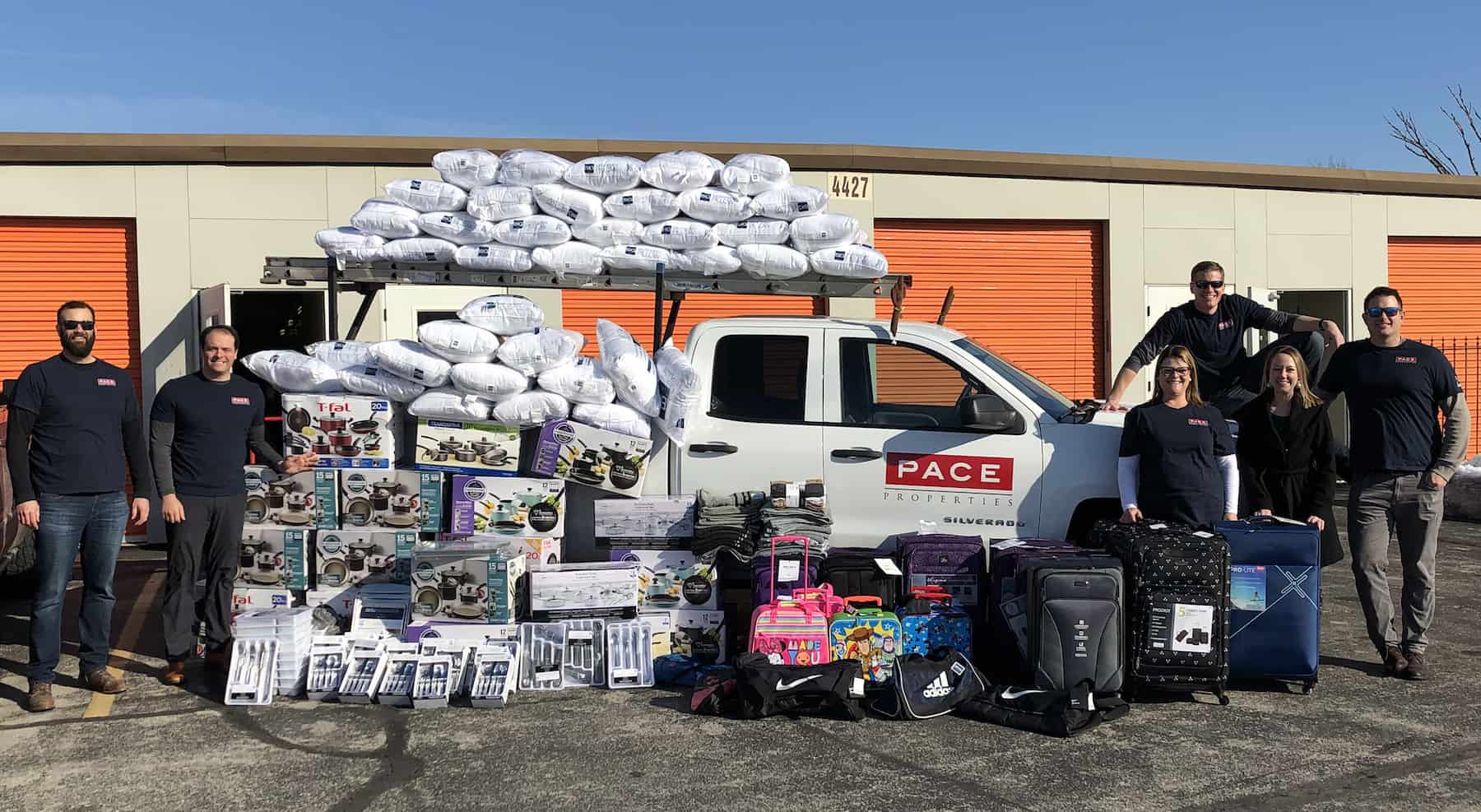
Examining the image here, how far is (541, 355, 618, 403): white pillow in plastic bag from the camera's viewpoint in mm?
6969

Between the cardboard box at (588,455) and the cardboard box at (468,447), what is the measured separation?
0.17m

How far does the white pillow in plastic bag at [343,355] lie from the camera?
281 inches

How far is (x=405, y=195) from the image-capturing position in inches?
301

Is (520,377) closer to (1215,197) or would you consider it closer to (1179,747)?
(1179,747)

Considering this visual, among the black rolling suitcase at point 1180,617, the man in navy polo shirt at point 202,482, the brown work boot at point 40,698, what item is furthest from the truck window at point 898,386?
the brown work boot at point 40,698

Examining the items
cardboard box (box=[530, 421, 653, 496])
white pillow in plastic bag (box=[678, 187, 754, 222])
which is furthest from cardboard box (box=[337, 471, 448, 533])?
white pillow in plastic bag (box=[678, 187, 754, 222])

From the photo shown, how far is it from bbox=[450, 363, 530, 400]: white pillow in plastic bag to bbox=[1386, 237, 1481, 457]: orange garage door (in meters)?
13.1

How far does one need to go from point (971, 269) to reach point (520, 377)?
329 inches

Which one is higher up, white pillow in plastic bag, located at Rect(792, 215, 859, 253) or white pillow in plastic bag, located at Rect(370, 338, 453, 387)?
white pillow in plastic bag, located at Rect(792, 215, 859, 253)

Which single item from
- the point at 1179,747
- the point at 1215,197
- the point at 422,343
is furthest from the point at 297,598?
the point at 1215,197

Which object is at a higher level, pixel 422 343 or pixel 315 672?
pixel 422 343

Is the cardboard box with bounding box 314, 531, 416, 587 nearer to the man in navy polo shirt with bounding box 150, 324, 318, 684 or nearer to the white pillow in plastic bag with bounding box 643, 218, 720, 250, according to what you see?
the man in navy polo shirt with bounding box 150, 324, 318, 684

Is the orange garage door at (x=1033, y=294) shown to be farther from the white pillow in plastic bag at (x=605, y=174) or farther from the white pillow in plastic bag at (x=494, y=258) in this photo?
the white pillow in plastic bag at (x=494, y=258)

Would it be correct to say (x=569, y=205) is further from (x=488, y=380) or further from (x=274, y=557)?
(x=274, y=557)
